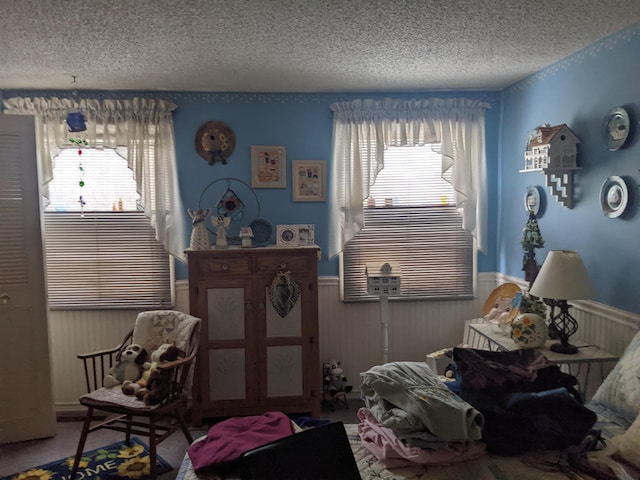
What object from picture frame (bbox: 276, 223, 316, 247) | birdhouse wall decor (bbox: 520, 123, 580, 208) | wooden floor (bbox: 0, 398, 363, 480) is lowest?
wooden floor (bbox: 0, 398, 363, 480)

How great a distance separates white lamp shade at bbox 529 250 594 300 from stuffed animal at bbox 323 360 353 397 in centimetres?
169

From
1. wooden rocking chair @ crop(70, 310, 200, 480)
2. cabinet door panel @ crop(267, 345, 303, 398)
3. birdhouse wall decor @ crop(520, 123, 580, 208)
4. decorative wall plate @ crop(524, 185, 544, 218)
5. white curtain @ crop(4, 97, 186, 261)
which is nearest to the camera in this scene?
wooden rocking chair @ crop(70, 310, 200, 480)

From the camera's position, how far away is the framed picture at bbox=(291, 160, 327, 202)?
3.73m

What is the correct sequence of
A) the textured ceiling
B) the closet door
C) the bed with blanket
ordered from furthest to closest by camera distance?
the closet door < the textured ceiling < the bed with blanket

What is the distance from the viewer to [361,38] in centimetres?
250

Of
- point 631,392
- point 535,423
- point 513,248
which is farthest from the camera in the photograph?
point 513,248

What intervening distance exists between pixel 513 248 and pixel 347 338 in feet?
4.78

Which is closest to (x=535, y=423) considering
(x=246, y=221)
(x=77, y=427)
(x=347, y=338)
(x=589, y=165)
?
(x=589, y=165)

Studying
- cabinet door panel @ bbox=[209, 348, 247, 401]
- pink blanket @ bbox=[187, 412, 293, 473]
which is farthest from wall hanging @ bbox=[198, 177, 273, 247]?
pink blanket @ bbox=[187, 412, 293, 473]

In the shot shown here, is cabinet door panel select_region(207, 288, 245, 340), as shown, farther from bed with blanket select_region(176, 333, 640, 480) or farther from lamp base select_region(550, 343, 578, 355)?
lamp base select_region(550, 343, 578, 355)

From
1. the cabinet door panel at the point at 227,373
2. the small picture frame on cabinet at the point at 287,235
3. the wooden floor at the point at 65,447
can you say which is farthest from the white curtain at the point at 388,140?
the wooden floor at the point at 65,447

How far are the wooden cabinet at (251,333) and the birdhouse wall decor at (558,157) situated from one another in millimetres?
1552

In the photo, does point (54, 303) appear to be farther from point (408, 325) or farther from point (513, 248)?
point (513, 248)

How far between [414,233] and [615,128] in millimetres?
1632
